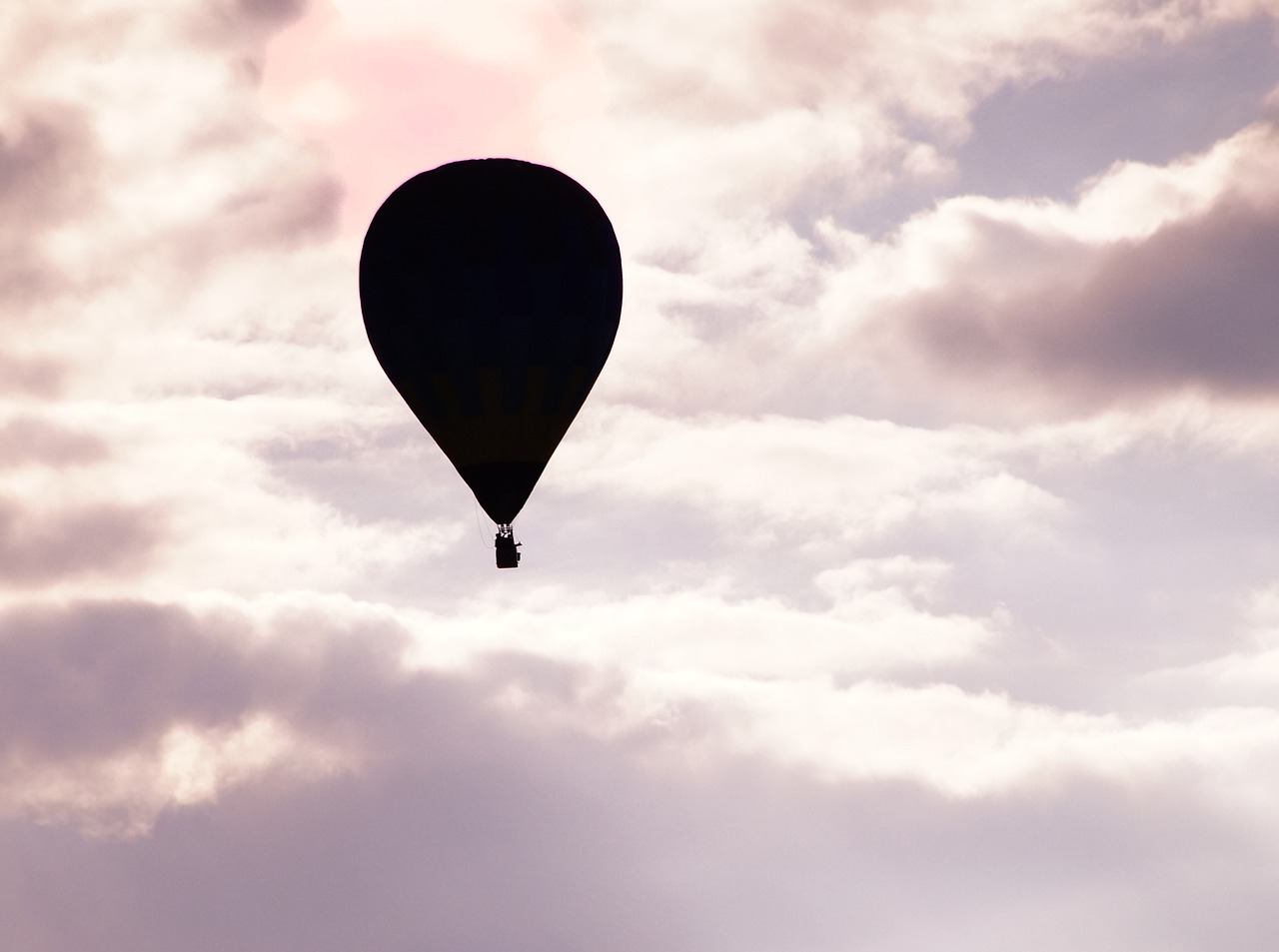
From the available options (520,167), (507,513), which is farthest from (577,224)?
(507,513)

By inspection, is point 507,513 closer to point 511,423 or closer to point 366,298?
point 511,423

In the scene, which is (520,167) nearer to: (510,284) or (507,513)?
(510,284)

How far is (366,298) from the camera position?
306 ft

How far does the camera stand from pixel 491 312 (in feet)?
300

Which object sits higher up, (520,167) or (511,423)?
(520,167)

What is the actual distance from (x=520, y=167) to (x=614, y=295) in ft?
16.8

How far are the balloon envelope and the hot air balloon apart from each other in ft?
0.10

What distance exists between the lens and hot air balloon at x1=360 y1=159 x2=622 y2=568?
91.4m

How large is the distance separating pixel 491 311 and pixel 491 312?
0.03 meters

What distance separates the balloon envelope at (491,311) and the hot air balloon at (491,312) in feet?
0.10

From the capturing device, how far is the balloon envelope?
300 ft

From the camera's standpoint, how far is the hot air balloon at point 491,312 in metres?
91.4

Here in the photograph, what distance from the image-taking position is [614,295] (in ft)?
307

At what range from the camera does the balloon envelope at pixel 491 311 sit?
9138 centimetres
